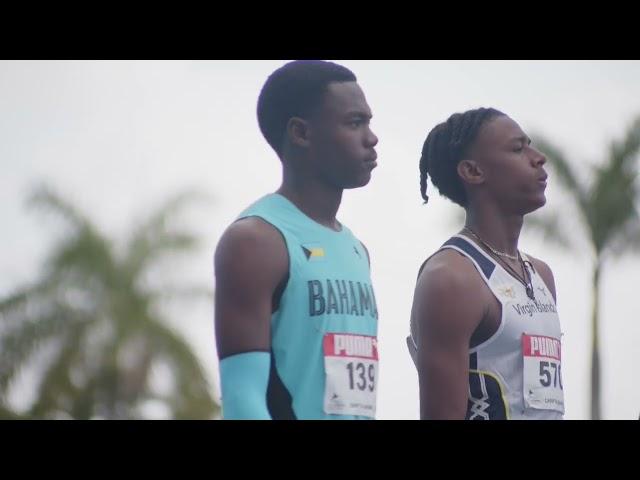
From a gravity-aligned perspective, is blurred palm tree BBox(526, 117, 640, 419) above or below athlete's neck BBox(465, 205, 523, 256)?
above

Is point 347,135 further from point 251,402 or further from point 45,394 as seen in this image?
point 45,394

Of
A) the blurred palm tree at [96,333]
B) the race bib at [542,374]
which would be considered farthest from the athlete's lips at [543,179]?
the blurred palm tree at [96,333]

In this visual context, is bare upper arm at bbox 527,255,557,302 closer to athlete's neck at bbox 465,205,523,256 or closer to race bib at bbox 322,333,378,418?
athlete's neck at bbox 465,205,523,256

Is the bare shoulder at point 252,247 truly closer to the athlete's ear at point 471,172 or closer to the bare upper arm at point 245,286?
the bare upper arm at point 245,286

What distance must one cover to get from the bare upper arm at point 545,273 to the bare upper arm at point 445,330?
1.67 feet

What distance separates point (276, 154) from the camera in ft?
16.6

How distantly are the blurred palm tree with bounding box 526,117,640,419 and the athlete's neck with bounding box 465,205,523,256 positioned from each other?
13407 mm

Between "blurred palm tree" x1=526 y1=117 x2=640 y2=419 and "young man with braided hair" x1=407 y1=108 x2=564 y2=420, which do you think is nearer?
"young man with braided hair" x1=407 y1=108 x2=564 y2=420

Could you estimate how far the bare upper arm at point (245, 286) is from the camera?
446cm

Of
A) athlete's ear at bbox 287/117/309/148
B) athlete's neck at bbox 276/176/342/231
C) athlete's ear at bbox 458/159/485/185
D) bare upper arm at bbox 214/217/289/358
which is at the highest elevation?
athlete's ear at bbox 458/159/485/185

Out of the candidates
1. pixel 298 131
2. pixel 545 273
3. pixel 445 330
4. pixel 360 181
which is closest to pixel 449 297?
pixel 445 330

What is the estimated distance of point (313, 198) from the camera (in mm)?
4914

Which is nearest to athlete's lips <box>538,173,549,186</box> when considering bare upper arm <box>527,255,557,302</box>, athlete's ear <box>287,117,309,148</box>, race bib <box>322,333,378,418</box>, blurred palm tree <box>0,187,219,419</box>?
bare upper arm <box>527,255,557,302</box>

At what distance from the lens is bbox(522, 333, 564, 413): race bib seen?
5066mm
